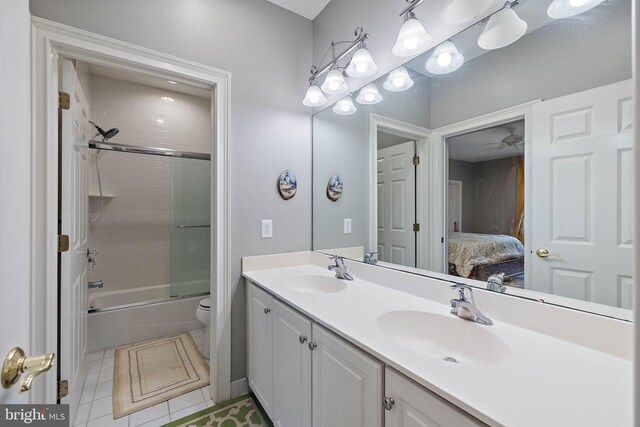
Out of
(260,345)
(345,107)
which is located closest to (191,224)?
(260,345)

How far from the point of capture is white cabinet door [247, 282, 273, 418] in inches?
56.1

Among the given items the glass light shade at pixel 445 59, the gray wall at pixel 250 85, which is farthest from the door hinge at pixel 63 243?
the glass light shade at pixel 445 59

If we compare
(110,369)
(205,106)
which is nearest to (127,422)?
(110,369)

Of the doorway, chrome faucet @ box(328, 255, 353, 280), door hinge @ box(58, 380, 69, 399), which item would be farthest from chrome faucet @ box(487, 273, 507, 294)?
Answer: door hinge @ box(58, 380, 69, 399)

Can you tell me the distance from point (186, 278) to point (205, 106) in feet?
6.53

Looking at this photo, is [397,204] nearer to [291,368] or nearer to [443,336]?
[443,336]

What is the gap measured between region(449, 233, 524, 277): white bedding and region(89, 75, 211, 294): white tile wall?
2.94 meters

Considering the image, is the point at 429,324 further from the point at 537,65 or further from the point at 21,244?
the point at 21,244

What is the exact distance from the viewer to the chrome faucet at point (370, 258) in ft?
5.34

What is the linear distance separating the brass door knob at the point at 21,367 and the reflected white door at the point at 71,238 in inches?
43.2

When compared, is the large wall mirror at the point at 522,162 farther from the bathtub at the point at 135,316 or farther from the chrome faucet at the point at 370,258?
the bathtub at the point at 135,316

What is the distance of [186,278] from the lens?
286 centimetres

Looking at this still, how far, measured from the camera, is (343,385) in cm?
90

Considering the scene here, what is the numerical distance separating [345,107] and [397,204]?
81cm
